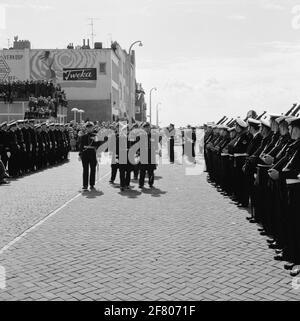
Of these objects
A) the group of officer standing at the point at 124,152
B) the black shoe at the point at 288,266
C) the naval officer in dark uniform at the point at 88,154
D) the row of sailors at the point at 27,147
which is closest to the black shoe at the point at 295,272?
the black shoe at the point at 288,266

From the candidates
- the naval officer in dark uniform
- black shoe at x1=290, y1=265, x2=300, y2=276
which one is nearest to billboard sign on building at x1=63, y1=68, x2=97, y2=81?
the naval officer in dark uniform

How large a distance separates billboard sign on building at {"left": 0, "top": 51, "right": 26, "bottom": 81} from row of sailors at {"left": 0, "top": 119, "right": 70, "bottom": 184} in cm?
4606

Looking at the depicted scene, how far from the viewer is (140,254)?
7324 millimetres

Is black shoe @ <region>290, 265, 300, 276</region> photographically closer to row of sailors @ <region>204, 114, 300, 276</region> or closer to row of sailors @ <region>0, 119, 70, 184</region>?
row of sailors @ <region>204, 114, 300, 276</region>

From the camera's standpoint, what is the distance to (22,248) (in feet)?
25.6

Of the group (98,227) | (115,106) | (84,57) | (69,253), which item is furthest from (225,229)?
(115,106)

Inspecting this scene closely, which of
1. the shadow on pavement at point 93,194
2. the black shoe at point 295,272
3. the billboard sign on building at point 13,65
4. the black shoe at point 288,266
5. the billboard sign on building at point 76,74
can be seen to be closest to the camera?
the black shoe at point 295,272

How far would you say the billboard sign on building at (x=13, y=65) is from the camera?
6806 cm

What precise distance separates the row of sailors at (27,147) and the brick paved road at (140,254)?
555cm

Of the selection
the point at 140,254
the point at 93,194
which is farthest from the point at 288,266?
the point at 93,194

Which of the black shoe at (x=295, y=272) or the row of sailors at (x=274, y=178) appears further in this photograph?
the row of sailors at (x=274, y=178)

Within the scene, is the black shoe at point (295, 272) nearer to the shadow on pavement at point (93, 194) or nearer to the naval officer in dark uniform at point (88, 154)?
the shadow on pavement at point (93, 194)

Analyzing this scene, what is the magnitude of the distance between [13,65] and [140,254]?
65189 millimetres

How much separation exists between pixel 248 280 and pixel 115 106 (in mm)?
68918
